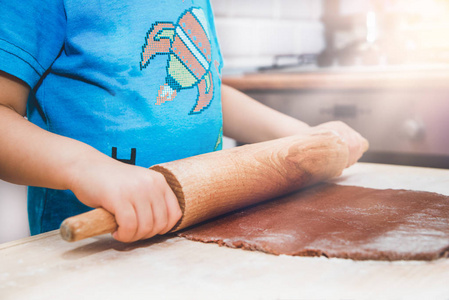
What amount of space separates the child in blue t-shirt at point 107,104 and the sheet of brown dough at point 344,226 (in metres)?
0.08

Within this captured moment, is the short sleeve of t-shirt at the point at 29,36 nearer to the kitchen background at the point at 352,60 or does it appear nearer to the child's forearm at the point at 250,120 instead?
the child's forearm at the point at 250,120

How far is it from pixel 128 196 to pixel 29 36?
25cm

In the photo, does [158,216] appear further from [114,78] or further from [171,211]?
[114,78]

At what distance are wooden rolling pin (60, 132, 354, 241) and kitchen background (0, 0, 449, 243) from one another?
24.7 inches

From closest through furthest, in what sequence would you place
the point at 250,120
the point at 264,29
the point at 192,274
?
the point at 192,274 < the point at 250,120 < the point at 264,29

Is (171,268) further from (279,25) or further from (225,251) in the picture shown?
(279,25)

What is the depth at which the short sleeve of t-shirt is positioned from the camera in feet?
Answer: 1.51

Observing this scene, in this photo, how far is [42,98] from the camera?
559 mm

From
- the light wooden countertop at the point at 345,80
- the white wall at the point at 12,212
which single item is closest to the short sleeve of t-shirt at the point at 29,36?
the white wall at the point at 12,212

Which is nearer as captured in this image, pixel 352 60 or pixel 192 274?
pixel 192 274

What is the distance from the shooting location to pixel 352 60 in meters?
1.90

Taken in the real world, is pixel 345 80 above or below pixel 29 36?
below

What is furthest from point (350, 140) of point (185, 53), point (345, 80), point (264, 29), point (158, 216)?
point (264, 29)

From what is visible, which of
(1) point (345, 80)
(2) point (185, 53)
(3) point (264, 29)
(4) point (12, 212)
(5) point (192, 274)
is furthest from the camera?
(3) point (264, 29)
